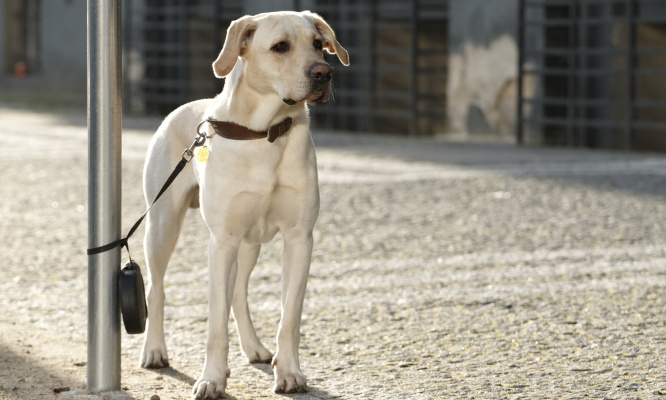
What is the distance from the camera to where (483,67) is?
15.7 meters

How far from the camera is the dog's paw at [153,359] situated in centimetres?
481

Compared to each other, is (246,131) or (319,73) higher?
(319,73)

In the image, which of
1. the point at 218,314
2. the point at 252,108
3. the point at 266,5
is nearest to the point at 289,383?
the point at 218,314

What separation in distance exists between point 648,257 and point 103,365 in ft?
12.8

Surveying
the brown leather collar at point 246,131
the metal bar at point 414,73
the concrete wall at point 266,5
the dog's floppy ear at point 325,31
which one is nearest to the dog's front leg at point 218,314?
the brown leather collar at point 246,131

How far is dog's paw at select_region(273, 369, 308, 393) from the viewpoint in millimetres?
4363

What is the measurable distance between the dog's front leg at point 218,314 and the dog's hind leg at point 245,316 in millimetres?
475

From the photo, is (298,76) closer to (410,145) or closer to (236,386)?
(236,386)

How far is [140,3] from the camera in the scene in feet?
69.2

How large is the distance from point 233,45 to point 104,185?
0.66 m

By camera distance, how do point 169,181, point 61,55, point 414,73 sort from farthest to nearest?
1. point 61,55
2. point 414,73
3. point 169,181

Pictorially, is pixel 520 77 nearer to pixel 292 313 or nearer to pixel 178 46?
pixel 178 46

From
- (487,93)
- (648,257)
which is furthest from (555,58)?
(648,257)

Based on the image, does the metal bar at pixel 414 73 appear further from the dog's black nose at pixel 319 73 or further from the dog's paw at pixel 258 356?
the dog's black nose at pixel 319 73
